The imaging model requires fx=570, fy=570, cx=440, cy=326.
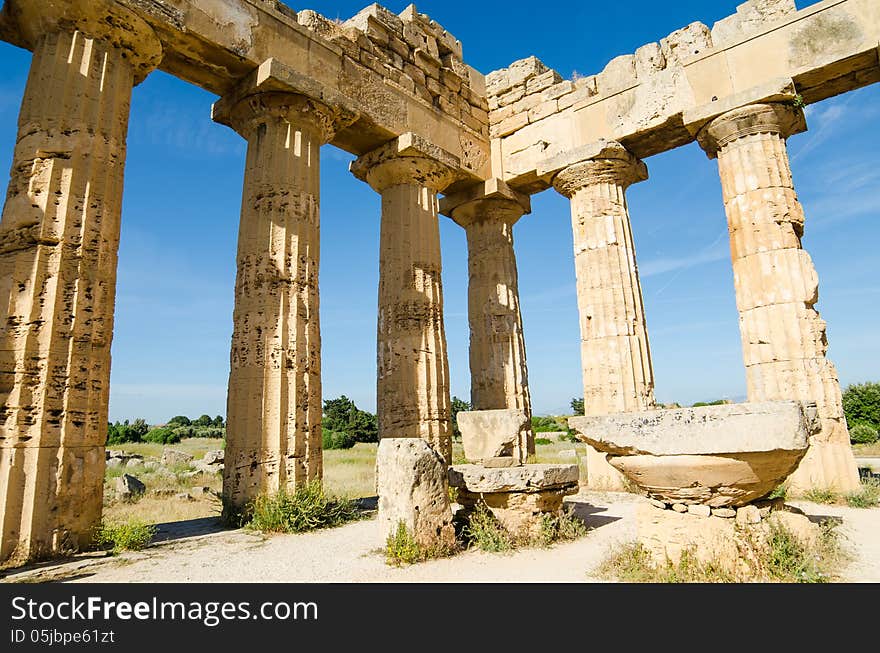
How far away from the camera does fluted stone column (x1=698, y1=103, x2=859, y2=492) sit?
928cm

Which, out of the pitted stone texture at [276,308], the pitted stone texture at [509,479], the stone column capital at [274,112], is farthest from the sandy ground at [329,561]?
the stone column capital at [274,112]

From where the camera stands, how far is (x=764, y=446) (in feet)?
13.5

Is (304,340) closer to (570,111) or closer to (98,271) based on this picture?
(98,271)

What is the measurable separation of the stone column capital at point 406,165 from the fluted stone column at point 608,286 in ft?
9.01

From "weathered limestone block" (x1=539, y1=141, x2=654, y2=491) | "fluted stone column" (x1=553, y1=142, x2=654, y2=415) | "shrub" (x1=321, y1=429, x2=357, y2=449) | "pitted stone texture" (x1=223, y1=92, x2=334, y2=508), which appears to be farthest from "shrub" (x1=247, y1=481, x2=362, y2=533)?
"shrub" (x1=321, y1=429, x2=357, y2=449)

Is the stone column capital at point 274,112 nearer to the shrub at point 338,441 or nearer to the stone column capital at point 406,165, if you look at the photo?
the stone column capital at point 406,165

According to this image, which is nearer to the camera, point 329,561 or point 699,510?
point 699,510

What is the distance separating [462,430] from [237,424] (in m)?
3.18

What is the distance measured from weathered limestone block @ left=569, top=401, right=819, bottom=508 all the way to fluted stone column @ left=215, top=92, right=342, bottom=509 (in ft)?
15.6

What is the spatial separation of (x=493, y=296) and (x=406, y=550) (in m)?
8.38

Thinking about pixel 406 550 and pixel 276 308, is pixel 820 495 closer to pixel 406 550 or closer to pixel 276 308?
pixel 406 550

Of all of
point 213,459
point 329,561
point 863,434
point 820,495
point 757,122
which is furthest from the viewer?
point 863,434

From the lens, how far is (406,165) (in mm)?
11312

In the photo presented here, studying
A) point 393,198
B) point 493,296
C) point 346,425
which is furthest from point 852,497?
point 346,425
